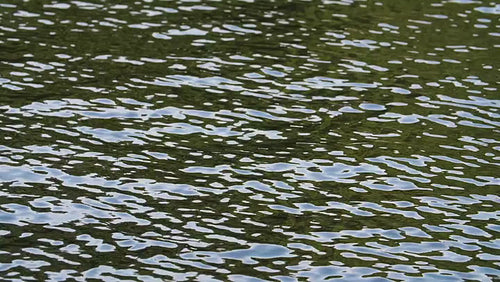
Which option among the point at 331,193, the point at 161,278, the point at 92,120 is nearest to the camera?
the point at 161,278

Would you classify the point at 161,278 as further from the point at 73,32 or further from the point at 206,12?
the point at 206,12

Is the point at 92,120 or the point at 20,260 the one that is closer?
the point at 20,260

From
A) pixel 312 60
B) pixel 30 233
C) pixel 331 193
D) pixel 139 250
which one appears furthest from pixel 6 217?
pixel 312 60

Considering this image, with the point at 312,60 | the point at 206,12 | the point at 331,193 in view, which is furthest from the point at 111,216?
the point at 206,12

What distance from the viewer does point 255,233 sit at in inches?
746

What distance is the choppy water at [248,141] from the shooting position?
59.6 ft

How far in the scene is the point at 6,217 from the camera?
750 inches

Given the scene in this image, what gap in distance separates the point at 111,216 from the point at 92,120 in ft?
18.6

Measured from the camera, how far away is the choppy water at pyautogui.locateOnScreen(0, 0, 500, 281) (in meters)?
A: 18.2

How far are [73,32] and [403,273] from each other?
1728 centimetres

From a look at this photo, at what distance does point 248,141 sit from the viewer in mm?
23781

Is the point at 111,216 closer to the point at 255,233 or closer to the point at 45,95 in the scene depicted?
the point at 255,233

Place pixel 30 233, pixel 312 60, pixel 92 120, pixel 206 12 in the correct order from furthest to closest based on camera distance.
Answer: pixel 206 12 < pixel 312 60 < pixel 92 120 < pixel 30 233

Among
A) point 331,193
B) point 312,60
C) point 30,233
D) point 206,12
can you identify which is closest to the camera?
point 30,233
